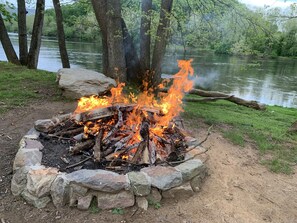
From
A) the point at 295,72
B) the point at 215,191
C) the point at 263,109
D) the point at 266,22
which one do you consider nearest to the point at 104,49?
the point at 266,22

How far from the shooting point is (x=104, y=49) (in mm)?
9172

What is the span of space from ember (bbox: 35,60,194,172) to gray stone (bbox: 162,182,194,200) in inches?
19.5

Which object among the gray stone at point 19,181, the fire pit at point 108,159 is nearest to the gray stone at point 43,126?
the fire pit at point 108,159

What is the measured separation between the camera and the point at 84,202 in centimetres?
352

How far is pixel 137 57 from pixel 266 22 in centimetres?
394

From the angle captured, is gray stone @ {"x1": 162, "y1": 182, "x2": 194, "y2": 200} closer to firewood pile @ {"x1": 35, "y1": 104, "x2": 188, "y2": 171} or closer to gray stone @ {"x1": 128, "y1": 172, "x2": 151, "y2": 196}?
gray stone @ {"x1": 128, "y1": 172, "x2": 151, "y2": 196}

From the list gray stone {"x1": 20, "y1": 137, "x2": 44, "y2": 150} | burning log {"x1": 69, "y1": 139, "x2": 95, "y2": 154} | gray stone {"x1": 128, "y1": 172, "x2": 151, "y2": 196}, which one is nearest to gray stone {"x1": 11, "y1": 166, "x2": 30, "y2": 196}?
gray stone {"x1": 20, "y1": 137, "x2": 44, "y2": 150}

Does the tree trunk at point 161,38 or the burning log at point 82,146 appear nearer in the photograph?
the burning log at point 82,146

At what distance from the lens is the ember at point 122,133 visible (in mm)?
4223

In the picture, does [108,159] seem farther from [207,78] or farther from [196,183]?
[207,78]

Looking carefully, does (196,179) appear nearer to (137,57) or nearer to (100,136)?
(100,136)

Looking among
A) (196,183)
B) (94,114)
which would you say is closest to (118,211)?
(196,183)

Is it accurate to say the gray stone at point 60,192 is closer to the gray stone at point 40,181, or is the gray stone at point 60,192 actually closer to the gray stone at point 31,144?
the gray stone at point 40,181

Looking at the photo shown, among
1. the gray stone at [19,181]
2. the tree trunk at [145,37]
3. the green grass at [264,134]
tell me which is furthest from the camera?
the tree trunk at [145,37]
